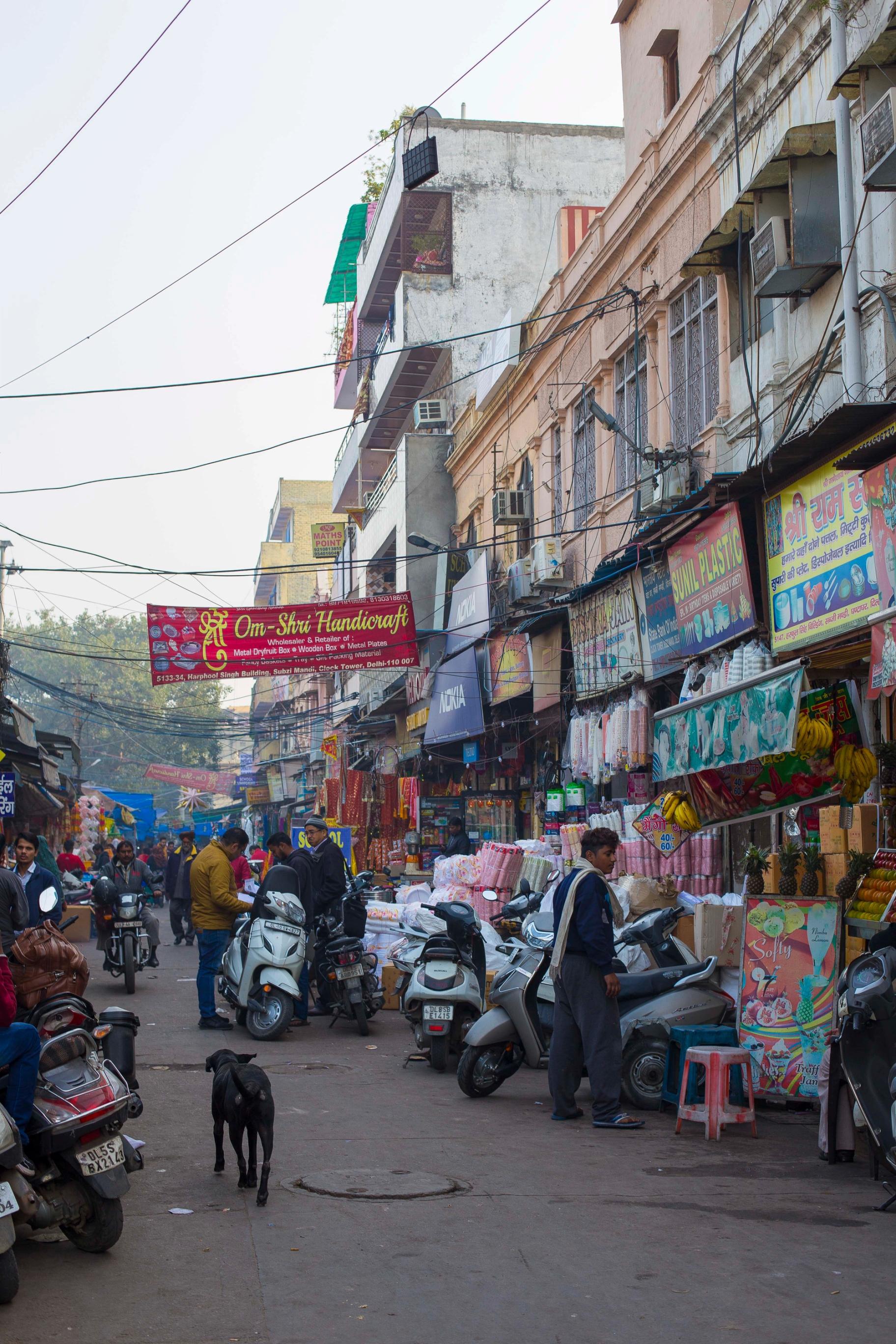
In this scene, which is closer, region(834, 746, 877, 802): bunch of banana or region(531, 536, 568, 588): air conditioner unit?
region(834, 746, 877, 802): bunch of banana

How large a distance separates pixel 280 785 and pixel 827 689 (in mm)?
49009

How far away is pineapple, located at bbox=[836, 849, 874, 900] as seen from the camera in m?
8.12

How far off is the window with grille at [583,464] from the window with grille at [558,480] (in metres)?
0.61

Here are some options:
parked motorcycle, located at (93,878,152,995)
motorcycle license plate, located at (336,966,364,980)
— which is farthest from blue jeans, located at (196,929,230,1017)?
parked motorcycle, located at (93,878,152,995)

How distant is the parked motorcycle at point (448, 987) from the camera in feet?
33.3

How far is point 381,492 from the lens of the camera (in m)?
31.3

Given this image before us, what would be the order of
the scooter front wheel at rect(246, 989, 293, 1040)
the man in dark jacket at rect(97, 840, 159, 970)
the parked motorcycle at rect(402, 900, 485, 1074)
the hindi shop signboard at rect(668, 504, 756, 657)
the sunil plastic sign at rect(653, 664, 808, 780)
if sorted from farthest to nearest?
the man in dark jacket at rect(97, 840, 159, 970)
the scooter front wheel at rect(246, 989, 293, 1040)
the hindi shop signboard at rect(668, 504, 756, 657)
the parked motorcycle at rect(402, 900, 485, 1074)
the sunil plastic sign at rect(653, 664, 808, 780)

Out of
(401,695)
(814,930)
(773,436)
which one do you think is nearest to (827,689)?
(814,930)

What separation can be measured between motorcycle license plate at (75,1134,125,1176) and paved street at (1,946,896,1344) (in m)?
0.35

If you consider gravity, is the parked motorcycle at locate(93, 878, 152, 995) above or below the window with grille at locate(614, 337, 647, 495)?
below

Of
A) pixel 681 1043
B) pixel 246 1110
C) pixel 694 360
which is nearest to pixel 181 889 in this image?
pixel 694 360

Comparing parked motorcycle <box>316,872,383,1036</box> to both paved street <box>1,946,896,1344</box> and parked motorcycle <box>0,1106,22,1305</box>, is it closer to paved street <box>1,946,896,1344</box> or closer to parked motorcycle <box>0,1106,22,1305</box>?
paved street <box>1,946,896,1344</box>

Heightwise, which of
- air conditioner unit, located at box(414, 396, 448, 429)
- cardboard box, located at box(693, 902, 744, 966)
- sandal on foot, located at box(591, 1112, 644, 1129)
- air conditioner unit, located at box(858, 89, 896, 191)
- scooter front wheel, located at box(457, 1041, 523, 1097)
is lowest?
sandal on foot, located at box(591, 1112, 644, 1129)

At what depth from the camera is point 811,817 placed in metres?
10.8
